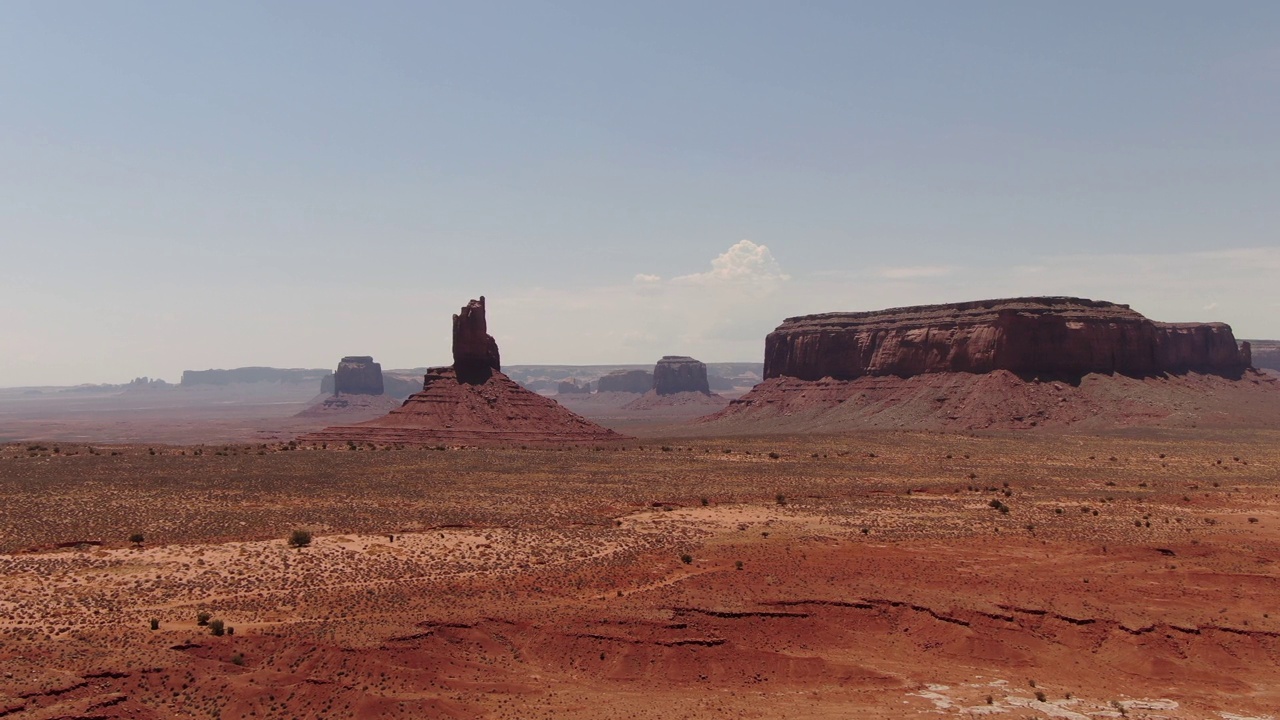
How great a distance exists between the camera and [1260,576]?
1236 inches

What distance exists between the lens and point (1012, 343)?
108375 mm

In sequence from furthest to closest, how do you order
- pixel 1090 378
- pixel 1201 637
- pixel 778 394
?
pixel 778 394, pixel 1090 378, pixel 1201 637

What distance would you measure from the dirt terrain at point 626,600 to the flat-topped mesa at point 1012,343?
63.7 m

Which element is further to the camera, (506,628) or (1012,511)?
(1012,511)

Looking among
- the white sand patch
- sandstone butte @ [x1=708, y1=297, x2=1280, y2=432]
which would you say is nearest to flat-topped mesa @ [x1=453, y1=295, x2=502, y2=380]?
sandstone butte @ [x1=708, y1=297, x2=1280, y2=432]

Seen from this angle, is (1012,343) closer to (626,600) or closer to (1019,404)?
(1019,404)

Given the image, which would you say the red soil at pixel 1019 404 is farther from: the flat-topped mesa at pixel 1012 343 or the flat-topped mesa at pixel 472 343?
the flat-topped mesa at pixel 472 343

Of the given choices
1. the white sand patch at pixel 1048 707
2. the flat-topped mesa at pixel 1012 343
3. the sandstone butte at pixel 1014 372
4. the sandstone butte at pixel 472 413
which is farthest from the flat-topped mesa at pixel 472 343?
the white sand patch at pixel 1048 707

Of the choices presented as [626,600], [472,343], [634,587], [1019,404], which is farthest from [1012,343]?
[626,600]

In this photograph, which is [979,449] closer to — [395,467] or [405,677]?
[395,467]

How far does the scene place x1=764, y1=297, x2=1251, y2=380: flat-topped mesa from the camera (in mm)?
109188

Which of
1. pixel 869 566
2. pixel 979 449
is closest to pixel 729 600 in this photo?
pixel 869 566

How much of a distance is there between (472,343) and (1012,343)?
6310 centimetres

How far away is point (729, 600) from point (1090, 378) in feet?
310
